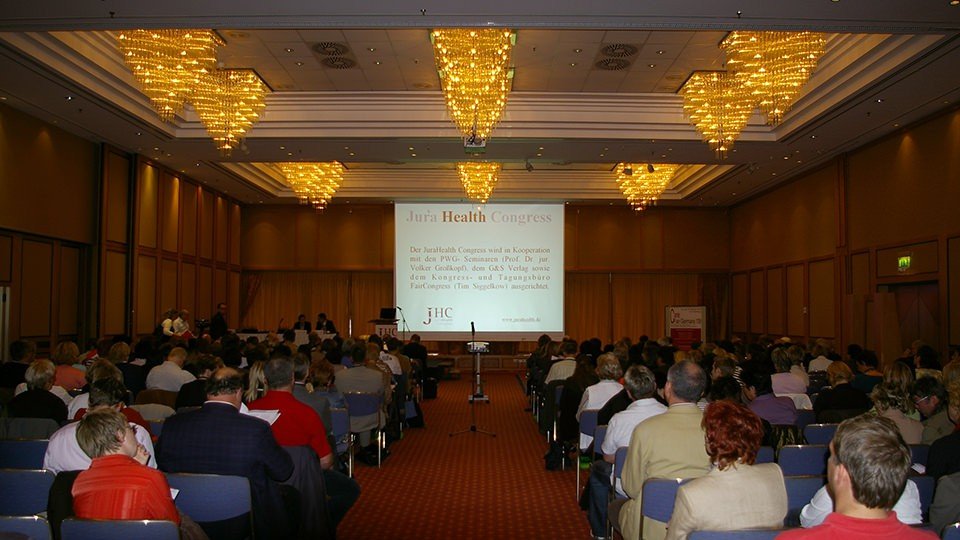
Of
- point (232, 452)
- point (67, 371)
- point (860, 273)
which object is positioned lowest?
→ point (232, 452)

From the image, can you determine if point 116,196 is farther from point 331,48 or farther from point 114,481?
point 114,481

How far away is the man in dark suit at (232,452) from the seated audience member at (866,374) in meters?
5.75

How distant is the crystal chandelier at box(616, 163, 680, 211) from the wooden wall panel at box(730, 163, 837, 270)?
2746 mm

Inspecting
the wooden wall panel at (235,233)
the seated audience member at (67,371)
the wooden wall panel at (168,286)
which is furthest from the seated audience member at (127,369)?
the wooden wall panel at (235,233)

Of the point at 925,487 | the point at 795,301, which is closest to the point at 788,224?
the point at 795,301

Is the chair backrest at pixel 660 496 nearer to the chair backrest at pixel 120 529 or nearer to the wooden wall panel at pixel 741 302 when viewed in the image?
the chair backrest at pixel 120 529

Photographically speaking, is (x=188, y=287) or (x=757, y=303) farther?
A: (x=757, y=303)

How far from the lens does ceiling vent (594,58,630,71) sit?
1085 centimetres

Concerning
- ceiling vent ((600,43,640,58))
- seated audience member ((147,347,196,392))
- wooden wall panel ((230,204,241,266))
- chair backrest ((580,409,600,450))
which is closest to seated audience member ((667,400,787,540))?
chair backrest ((580,409,600,450))

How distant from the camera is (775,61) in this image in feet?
27.7

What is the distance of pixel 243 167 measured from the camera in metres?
16.6

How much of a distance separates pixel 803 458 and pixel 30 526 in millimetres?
3704

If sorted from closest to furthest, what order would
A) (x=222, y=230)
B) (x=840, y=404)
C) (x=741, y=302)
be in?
(x=840, y=404) → (x=222, y=230) → (x=741, y=302)

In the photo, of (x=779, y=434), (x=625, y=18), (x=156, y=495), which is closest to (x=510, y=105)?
(x=625, y=18)
